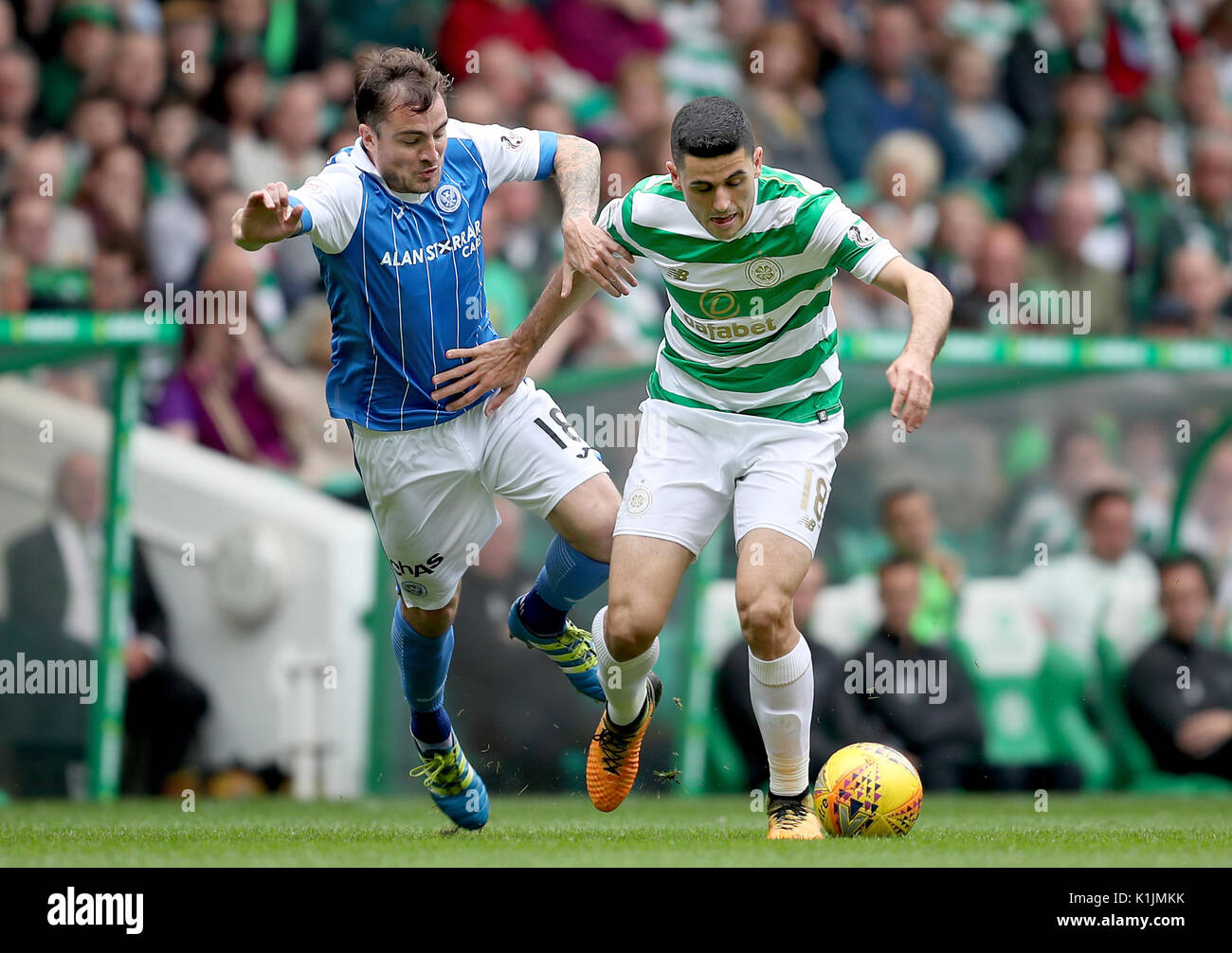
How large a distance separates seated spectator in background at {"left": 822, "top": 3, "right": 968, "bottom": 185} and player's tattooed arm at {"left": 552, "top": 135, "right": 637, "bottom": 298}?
6.19 metres

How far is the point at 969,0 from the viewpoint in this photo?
47.0 feet

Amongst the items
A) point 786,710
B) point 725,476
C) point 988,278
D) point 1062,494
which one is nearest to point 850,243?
point 725,476

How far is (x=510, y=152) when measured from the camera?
6801 millimetres

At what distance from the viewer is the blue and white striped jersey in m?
6.31

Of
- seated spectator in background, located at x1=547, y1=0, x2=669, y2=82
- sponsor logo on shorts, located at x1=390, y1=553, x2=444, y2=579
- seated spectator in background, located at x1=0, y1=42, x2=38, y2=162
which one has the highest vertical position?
seated spectator in background, located at x1=547, y1=0, x2=669, y2=82

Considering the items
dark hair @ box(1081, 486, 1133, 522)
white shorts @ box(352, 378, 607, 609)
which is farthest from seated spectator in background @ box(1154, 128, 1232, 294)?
white shorts @ box(352, 378, 607, 609)

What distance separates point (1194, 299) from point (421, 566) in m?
6.94

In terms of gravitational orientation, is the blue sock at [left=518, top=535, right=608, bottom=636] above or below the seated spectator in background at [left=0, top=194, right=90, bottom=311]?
below

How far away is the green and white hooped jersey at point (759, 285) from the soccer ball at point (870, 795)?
131cm

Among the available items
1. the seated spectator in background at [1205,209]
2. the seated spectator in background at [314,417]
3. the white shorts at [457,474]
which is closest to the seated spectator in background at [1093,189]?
the seated spectator in background at [1205,209]

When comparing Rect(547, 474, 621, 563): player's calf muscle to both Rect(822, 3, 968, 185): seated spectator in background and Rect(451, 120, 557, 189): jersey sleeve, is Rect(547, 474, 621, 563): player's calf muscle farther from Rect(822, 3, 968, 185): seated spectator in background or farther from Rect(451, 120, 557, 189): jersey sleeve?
Rect(822, 3, 968, 185): seated spectator in background

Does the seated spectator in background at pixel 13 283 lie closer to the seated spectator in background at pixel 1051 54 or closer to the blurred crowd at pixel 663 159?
the blurred crowd at pixel 663 159
